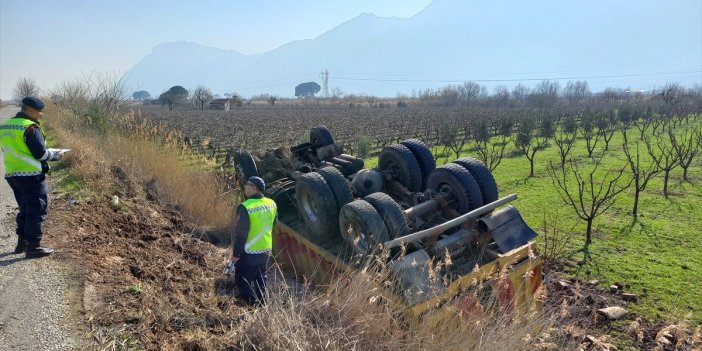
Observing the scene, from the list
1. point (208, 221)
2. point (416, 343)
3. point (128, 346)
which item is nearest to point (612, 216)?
point (416, 343)

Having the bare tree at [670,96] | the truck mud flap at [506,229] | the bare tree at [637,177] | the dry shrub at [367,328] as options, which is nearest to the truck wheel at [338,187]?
the truck mud flap at [506,229]

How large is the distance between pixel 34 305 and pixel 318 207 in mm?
2816

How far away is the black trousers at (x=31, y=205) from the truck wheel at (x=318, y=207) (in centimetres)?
272

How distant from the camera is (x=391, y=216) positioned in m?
4.68

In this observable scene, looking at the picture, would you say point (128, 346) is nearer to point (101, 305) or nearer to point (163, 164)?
point (101, 305)

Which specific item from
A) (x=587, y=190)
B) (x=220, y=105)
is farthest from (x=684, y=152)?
(x=220, y=105)

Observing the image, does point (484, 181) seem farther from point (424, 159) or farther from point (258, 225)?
point (258, 225)

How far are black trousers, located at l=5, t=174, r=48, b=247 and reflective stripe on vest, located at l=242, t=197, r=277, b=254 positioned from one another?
2094mm

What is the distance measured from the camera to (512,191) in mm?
10367

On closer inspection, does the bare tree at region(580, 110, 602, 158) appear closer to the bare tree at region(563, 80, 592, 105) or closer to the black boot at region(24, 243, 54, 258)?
the black boot at region(24, 243, 54, 258)

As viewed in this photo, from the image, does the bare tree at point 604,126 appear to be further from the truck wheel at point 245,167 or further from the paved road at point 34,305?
the paved road at point 34,305

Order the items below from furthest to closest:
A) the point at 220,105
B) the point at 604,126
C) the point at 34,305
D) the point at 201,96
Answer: the point at 201,96 → the point at 220,105 → the point at 604,126 → the point at 34,305

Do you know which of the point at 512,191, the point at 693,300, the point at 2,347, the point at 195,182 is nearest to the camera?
the point at 2,347

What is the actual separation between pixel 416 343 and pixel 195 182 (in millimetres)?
6272
